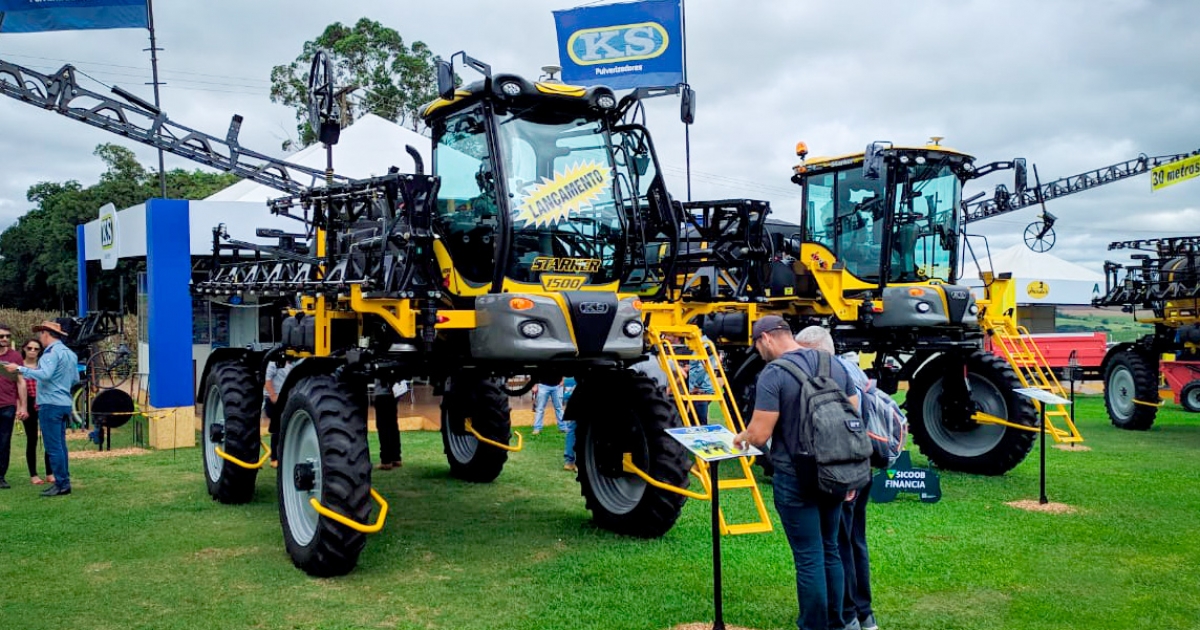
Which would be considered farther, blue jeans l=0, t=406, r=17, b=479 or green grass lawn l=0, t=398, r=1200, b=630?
blue jeans l=0, t=406, r=17, b=479

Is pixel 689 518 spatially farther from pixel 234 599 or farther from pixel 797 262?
pixel 797 262

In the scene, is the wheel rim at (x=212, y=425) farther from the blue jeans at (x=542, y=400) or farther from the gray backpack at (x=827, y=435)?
the gray backpack at (x=827, y=435)

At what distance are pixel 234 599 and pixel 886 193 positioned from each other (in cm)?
764

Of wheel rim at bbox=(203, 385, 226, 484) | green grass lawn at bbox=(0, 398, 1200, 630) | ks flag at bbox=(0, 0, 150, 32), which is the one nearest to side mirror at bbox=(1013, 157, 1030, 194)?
green grass lawn at bbox=(0, 398, 1200, 630)

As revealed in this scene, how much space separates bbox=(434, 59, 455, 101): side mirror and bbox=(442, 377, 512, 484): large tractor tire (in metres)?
3.64

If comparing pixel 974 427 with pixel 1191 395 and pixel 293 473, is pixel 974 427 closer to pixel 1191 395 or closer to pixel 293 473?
pixel 1191 395

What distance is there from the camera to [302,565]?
6.07 meters

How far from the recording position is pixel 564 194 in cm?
646

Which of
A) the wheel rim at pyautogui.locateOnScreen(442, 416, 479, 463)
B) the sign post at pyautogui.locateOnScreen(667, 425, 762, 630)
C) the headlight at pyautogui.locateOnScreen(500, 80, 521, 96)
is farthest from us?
the wheel rim at pyautogui.locateOnScreen(442, 416, 479, 463)

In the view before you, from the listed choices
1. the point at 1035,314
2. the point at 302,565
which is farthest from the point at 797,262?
the point at 1035,314

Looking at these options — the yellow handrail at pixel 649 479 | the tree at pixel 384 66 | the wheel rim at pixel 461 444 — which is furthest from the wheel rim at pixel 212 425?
the tree at pixel 384 66

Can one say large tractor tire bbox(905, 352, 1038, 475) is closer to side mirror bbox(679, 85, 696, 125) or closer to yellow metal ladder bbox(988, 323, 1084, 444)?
yellow metal ladder bbox(988, 323, 1084, 444)

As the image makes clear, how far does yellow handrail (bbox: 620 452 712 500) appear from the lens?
646 cm

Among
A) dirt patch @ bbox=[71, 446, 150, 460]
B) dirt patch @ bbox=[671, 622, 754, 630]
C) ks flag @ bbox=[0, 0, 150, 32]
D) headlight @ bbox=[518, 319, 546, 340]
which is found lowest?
dirt patch @ bbox=[671, 622, 754, 630]
